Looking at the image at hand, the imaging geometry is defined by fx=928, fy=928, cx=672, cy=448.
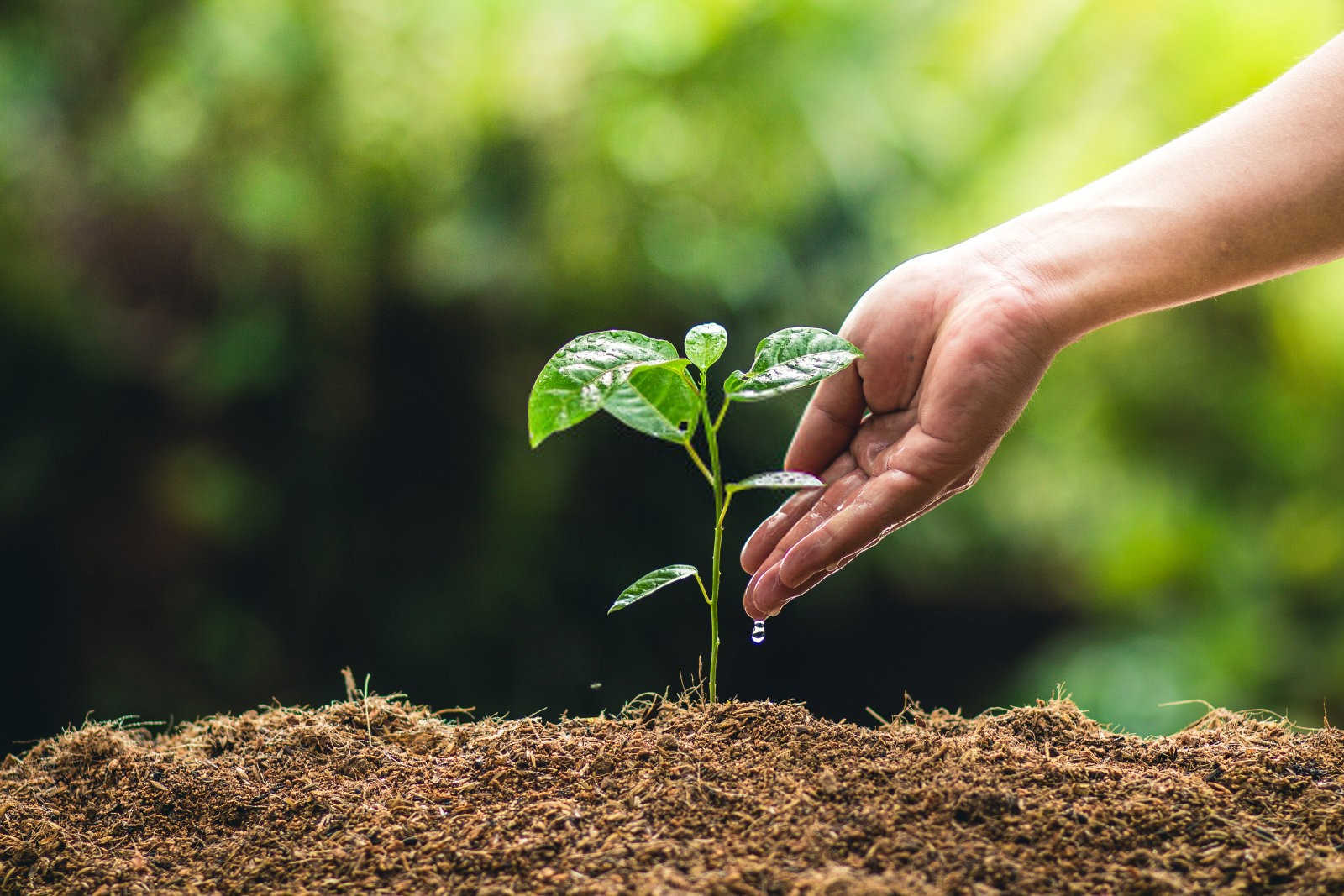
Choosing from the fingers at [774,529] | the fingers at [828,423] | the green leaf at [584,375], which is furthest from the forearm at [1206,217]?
the green leaf at [584,375]

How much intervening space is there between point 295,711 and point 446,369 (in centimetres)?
127

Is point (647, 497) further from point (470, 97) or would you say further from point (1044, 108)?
point (1044, 108)

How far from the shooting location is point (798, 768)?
33.7 inches

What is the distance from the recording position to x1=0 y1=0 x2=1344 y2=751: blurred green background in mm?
2221

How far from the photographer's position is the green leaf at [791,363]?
3.02ft

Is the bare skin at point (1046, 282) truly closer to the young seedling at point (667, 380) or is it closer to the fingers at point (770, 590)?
the fingers at point (770, 590)

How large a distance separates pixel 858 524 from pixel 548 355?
1.32m

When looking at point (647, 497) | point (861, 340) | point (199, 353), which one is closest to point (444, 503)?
point (647, 497)

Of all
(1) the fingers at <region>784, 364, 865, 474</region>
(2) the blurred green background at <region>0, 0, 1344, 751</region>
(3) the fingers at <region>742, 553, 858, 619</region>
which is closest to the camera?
(3) the fingers at <region>742, 553, 858, 619</region>

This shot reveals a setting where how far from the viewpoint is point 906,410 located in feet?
3.79

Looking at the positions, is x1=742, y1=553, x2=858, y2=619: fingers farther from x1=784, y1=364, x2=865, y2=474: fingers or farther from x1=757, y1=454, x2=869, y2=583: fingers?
x1=784, y1=364, x2=865, y2=474: fingers

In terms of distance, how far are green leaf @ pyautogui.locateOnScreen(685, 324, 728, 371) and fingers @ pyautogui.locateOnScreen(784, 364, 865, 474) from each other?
26cm

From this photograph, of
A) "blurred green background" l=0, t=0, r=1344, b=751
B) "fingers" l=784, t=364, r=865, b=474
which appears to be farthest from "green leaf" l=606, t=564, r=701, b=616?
"blurred green background" l=0, t=0, r=1344, b=751

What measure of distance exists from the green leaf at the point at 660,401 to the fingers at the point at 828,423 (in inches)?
10.7
